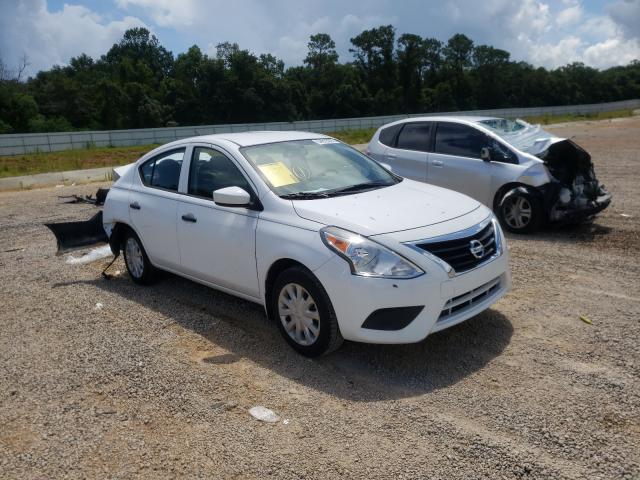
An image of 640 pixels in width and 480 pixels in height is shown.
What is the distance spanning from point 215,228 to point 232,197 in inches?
19.4

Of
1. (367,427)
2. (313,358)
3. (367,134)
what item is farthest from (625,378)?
(367,134)

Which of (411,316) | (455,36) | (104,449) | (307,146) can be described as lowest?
(104,449)

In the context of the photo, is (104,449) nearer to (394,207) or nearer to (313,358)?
(313,358)

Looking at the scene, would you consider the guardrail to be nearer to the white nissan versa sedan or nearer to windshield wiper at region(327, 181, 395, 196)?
the white nissan versa sedan

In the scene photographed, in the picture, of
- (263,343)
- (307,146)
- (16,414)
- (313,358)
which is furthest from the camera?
(307,146)

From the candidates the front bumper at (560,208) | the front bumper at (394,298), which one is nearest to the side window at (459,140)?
the front bumper at (560,208)

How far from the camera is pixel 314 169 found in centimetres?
514

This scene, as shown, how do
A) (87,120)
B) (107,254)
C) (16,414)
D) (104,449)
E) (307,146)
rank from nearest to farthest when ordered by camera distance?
(104,449) → (16,414) → (307,146) → (107,254) → (87,120)

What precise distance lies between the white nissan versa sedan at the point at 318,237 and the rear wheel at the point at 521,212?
10.3 ft

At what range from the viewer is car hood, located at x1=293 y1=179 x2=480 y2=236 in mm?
4168

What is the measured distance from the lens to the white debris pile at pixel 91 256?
7.64 metres

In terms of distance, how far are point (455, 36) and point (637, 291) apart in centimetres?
8377

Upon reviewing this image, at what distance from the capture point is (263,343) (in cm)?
475

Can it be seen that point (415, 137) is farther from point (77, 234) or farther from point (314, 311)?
point (314, 311)
